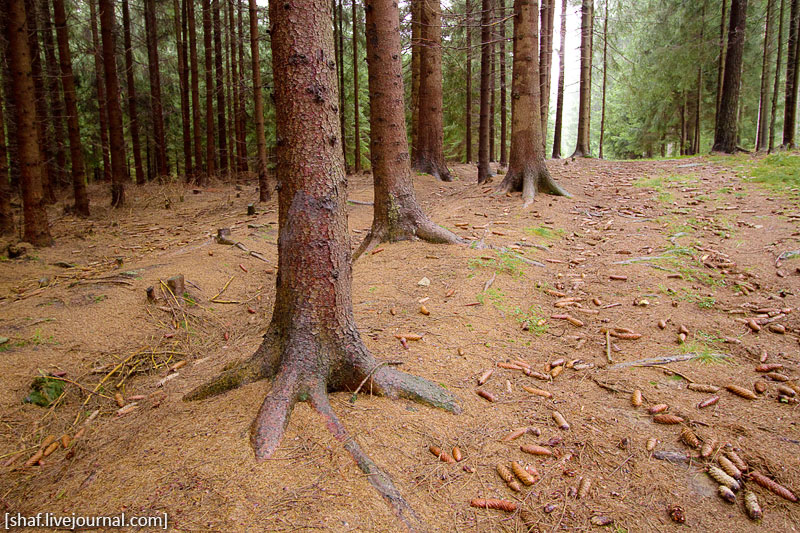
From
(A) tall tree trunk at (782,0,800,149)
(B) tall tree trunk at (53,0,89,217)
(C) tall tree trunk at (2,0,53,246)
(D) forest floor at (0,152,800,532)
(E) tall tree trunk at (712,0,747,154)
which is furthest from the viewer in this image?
(A) tall tree trunk at (782,0,800,149)

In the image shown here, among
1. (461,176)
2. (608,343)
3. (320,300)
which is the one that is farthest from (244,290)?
(461,176)

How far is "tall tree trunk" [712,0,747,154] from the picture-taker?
15.0 metres

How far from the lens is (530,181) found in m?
8.61

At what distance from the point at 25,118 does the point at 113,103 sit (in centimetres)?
468

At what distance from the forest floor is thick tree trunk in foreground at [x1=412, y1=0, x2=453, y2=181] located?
545 cm

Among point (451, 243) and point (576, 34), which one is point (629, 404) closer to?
point (451, 243)

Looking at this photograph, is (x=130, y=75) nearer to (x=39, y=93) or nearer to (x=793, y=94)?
(x=39, y=93)

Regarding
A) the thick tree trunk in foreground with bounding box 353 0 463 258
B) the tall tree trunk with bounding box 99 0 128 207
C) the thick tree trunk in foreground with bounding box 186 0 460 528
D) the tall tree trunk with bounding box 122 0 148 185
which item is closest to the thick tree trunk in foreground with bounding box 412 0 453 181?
the thick tree trunk in foreground with bounding box 353 0 463 258

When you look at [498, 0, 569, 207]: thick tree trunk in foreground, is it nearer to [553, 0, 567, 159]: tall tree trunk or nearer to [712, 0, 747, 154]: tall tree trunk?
[712, 0, 747, 154]: tall tree trunk

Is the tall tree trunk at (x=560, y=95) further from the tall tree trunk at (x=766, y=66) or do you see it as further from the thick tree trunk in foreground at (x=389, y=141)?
the thick tree trunk in foreground at (x=389, y=141)

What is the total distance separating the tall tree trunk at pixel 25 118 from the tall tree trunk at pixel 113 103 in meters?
3.70

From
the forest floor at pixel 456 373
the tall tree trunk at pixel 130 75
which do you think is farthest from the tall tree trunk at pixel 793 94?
the tall tree trunk at pixel 130 75

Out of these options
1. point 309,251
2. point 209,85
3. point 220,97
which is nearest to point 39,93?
point 209,85

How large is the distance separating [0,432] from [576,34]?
21874mm
